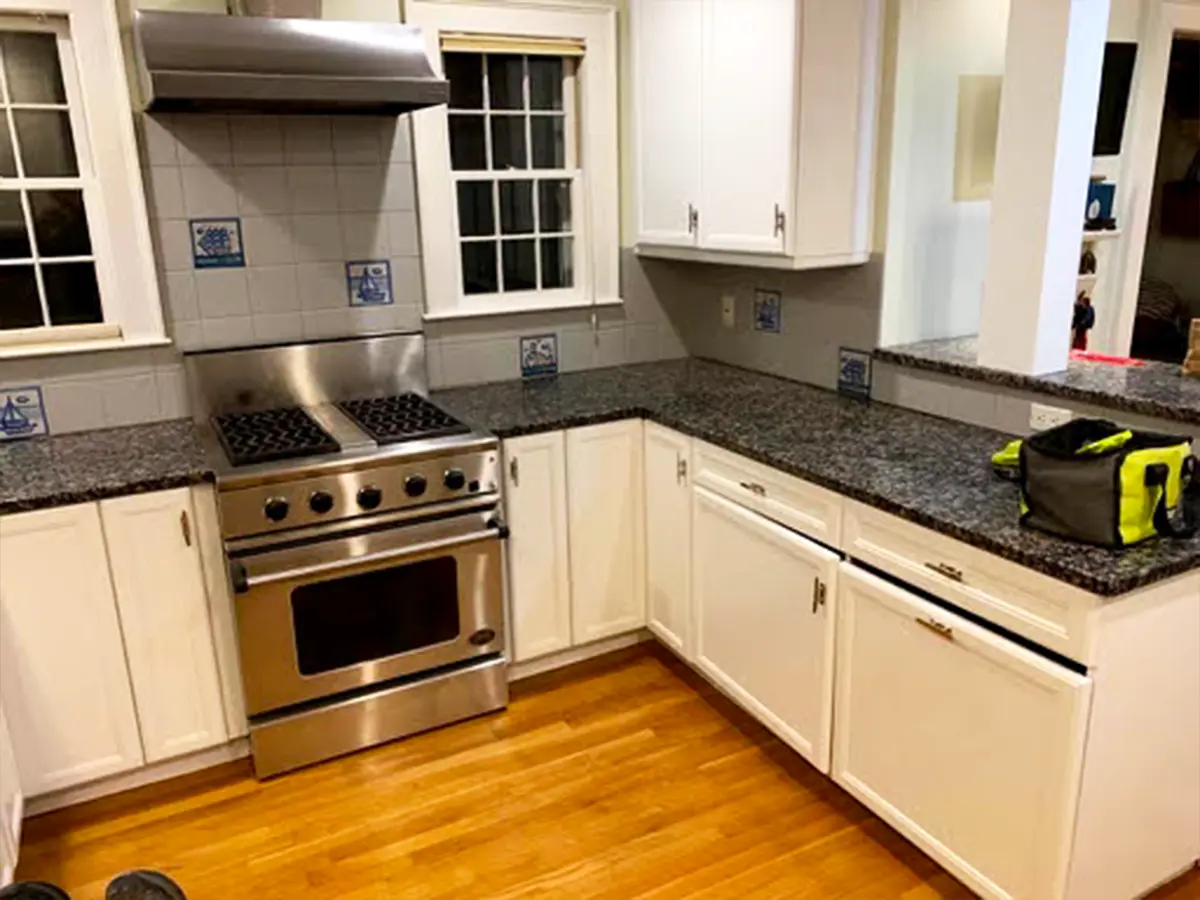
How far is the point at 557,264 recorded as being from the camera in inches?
136

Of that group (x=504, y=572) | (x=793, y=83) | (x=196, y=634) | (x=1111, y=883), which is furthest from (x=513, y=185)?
(x=1111, y=883)

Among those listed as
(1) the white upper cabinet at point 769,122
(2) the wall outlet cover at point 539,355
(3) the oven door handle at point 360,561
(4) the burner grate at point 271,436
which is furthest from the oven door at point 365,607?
(1) the white upper cabinet at point 769,122

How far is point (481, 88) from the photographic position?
125 inches

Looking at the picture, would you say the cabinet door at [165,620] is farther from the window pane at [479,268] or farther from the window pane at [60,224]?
the window pane at [479,268]

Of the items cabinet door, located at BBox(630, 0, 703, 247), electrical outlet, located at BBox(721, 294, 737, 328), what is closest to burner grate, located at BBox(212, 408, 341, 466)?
cabinet door, located at BBox(630, 0, 703, 247)

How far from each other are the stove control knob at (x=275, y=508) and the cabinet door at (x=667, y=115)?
1563mm

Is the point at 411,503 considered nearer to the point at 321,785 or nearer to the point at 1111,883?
the point at 321,785

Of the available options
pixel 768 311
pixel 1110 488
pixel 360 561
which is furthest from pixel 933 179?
pixel 360 561

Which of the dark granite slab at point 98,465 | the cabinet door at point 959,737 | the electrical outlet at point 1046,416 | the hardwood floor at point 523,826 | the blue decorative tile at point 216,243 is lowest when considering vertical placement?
the hardwood floor at point 523,826

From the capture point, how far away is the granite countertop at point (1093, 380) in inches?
85.0

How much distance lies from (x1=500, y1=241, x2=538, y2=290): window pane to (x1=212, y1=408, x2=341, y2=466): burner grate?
924 millimetres

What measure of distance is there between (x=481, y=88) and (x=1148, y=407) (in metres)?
→ 2.29

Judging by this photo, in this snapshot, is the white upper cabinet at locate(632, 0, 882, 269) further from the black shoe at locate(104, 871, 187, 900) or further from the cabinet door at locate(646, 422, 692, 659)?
the black shoe at locate(104, 871, 187, 900)

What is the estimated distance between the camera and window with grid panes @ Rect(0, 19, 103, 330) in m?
2.55
